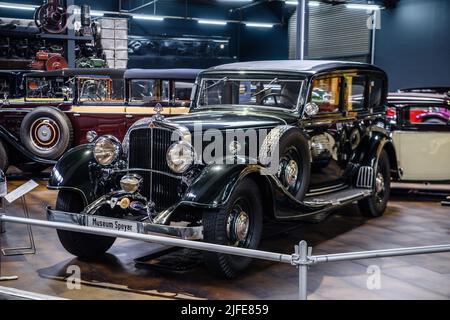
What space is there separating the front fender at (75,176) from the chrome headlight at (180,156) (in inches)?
31.4

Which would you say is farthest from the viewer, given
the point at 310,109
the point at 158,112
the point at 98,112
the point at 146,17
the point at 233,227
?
the point at 146,17

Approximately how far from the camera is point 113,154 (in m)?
4.53

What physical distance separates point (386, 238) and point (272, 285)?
1901 mm

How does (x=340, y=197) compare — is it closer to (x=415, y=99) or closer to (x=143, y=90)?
(x=415, y=99)

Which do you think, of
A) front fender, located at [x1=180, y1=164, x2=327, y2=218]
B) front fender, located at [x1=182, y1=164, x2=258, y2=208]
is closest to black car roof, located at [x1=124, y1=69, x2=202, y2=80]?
front fender, located at [x1=180, y1=164, x2=327, y2=218]

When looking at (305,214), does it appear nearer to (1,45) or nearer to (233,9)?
(1,45)

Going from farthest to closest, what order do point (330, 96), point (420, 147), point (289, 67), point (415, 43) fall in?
1. point (415, 43)
2. point (420, 147)
3. point (330, 96)
4. point (289, 67)

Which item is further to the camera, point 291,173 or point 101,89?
point 101,89

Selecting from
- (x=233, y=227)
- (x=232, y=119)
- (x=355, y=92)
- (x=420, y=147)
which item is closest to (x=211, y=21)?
(x=420, y=147)

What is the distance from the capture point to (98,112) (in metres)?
8.79

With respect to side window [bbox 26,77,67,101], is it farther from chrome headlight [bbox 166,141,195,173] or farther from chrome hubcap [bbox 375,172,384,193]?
chrome headlight [bbox 166,141,195,173]

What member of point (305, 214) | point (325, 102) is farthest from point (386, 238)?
point (325, 102)

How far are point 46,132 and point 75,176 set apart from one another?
4.50 metres

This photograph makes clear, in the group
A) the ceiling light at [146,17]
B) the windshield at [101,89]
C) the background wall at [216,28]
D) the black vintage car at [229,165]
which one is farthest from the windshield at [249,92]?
the background wall at [216,28]
